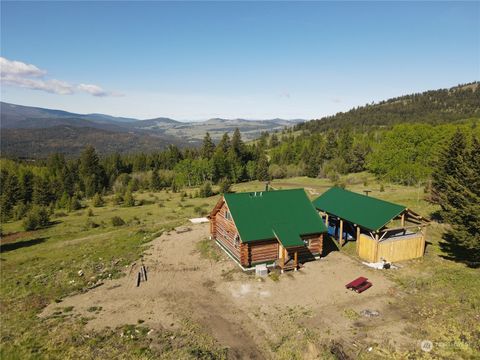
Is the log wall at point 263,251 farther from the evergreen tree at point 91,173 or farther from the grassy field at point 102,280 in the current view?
the evergreen tree at point 91,173

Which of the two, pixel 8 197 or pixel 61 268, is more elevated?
pixel 61 268

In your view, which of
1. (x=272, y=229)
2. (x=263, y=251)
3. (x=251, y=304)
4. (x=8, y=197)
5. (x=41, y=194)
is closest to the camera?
(x=251, y=304)

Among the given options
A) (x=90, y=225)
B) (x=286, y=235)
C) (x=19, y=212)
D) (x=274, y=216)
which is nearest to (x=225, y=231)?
(x=274, y=216)

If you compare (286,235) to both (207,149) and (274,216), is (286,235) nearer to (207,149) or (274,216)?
(274,216)

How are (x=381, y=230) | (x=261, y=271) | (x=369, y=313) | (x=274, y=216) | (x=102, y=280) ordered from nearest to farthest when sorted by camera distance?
(x=369, y=313)
(x=261, y=271)
(x=102, y=280)
(x=381, y=230)
(x=274, y=216)

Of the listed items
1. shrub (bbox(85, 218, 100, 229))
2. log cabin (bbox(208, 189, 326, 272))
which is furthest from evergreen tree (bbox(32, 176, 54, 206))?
log cabin (bbox(208, 189, 326, 272))

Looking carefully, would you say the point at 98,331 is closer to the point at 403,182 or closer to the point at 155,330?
the point at 155,330

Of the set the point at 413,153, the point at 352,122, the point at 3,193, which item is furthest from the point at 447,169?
the point at 352,122
